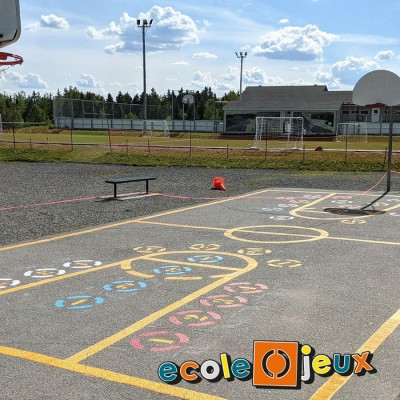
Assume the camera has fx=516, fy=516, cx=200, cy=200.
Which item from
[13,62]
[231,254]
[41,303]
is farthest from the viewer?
[231,254]

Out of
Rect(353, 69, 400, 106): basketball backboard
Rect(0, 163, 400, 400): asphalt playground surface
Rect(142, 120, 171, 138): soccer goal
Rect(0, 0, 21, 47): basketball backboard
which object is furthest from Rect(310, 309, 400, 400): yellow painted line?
Rect(142, 120, 171, 138): soccer goal

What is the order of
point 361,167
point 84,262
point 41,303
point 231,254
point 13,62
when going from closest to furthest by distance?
1. point 41,303
2. point 13,62
3. point 84,262
4. point 231,254
5. point 361,167

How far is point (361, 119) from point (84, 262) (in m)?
62.7

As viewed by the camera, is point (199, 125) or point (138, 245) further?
point (199, 125)

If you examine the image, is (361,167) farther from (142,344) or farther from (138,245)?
A: (142,344)

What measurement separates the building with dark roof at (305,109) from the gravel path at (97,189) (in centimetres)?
3896

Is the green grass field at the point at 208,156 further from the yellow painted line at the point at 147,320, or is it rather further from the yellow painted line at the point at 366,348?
the yellow painted line at the point at 366,348

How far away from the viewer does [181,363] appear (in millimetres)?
4383

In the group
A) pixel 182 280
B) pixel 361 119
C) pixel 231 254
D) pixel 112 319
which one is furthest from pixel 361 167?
pixel 361 119

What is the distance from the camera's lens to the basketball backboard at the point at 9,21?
634 cm

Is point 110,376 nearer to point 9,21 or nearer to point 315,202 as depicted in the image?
point 9,21

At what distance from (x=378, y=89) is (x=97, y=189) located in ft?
33.0

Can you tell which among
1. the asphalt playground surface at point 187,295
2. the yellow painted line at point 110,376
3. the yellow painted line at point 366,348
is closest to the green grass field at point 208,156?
the asphalt playground surface at point 187,295

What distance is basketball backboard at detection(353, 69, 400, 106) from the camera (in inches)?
644
